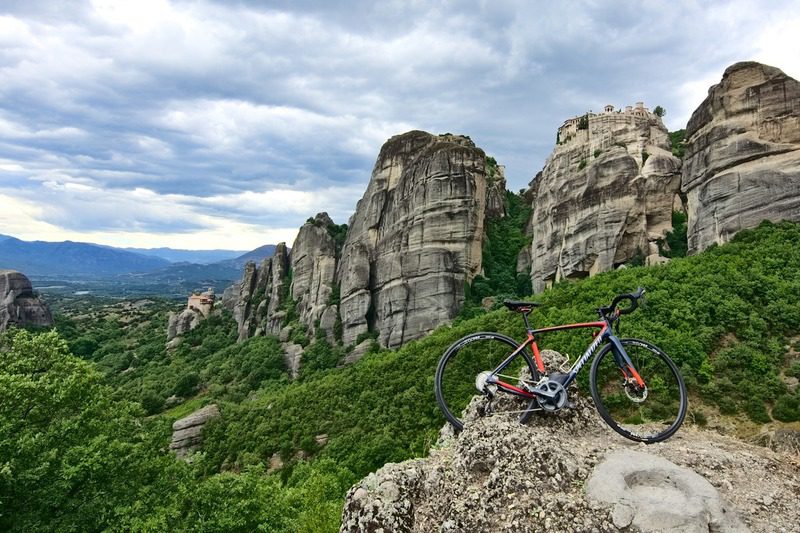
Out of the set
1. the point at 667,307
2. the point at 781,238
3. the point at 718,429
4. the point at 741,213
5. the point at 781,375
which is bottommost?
the point at 718,429

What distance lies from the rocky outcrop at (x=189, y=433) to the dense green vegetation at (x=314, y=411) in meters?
1.04

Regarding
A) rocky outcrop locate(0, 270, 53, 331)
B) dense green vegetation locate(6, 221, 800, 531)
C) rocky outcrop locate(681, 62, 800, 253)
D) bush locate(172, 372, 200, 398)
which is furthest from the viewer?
rocky outcrop locate(0, 270, 53, 331)

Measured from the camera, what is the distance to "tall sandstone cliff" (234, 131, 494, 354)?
1854 inches

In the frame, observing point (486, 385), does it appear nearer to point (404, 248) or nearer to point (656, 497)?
point (656, 497)

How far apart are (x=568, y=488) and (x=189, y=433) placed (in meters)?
39.8

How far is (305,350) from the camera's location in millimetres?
53688

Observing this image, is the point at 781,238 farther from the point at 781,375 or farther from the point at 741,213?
the point at 781,375

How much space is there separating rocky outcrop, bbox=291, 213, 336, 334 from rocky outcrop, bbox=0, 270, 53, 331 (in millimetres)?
53044

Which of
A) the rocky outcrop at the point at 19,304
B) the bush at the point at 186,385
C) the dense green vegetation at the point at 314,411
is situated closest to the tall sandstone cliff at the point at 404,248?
the dense green vegetation at the point at 314,411

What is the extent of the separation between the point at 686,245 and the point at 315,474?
37106 millimetres

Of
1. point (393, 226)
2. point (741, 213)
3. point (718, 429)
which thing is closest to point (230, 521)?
point (718, 429)

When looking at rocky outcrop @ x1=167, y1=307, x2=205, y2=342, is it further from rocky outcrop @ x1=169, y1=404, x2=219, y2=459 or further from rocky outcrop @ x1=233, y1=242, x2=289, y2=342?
rocky outcrop @ x1=169, y1=404, x2=219, y2=459

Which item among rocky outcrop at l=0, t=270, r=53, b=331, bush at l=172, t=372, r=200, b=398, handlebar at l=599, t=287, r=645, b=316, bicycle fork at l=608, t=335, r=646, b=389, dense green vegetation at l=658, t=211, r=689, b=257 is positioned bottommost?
bush at l=172, t=372, r=200, b=398

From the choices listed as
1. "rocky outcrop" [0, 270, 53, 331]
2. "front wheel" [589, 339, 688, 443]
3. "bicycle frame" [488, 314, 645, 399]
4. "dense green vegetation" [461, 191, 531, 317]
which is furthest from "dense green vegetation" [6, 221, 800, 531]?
"rocky outcrop" [0, 270, 53, 331]
